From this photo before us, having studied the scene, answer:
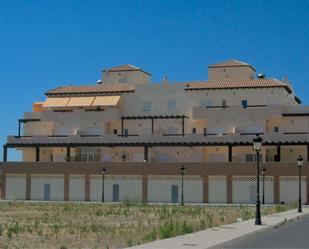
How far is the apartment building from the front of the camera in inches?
2751

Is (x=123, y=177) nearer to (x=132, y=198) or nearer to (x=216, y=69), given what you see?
(x=132, y=198)

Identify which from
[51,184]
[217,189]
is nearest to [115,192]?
[51,184]

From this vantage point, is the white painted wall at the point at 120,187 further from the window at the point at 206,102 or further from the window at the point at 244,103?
the window at the point at 244,103

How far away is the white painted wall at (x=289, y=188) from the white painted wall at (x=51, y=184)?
23413 mm

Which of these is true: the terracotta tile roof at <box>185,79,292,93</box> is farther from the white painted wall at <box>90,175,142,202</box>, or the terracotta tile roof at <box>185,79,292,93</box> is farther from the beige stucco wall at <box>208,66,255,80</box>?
the white painted wall at <box>90,175,142,202</box>

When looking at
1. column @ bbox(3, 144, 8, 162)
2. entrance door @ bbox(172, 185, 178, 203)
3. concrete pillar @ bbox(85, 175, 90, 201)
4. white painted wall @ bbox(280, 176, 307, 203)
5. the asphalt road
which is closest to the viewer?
the asphalt road

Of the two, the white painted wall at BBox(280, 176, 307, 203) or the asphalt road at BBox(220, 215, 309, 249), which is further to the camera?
the white painted wall at BBox(280, 176, 307, 203)

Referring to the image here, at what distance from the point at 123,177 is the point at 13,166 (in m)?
12.7

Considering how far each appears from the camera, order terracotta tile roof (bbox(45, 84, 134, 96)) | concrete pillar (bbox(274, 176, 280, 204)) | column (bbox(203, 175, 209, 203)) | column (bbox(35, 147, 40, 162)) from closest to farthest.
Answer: concrete pillar (bbox(274, 176, 280, 204)) → column (bbox(203, 175, 209, 203)) → column (bbox(35, 147, 40, 162)) → terracotta tile roof (bbox(45, 84, 134, 96))

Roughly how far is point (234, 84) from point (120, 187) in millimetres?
17937

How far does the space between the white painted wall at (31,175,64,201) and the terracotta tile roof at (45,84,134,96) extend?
13367 mm

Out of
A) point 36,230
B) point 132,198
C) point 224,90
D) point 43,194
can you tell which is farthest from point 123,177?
point 36,230

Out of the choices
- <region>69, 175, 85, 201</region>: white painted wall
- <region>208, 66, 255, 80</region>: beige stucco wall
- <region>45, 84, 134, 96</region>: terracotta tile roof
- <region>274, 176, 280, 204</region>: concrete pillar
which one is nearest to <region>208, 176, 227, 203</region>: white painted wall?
<region>274, 176, 280, 204</region>: concrete pillar

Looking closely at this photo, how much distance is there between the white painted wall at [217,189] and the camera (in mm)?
69125
